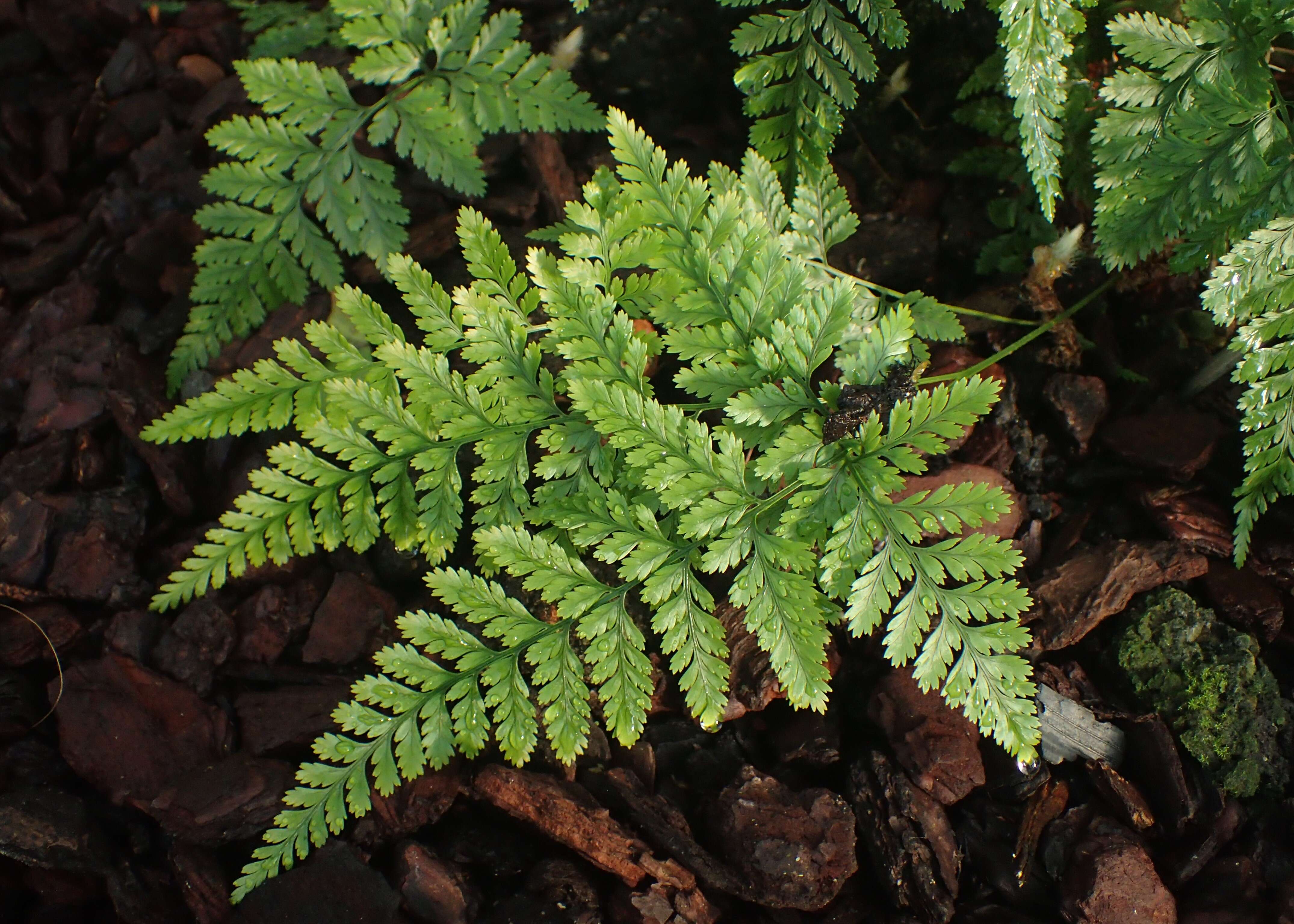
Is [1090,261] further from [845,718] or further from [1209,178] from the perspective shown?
[845,718]

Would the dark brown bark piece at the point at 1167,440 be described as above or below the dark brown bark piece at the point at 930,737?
above

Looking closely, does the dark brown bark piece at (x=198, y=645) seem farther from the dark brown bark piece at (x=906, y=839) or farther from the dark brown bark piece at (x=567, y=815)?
the dark brown bark piece at (x=906, y=839)

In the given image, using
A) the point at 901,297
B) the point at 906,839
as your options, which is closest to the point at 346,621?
the point at 906,839

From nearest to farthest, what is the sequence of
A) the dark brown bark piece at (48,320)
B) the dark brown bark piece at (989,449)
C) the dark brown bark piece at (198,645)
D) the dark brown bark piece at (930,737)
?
the dark brown bark piece at (930,737) < the dark brown bark piece at (198,645) < the dark brown bark piece at (989,449) < the dark brown bark piece at (48,320)

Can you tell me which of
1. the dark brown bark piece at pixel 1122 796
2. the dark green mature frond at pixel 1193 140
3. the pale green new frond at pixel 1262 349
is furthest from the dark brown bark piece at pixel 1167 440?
the dark brown bark piece at pixel 1122 796

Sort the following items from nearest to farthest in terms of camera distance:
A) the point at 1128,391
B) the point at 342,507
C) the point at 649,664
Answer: the point at 649,664, the point at 342,507, the point at 1128,391

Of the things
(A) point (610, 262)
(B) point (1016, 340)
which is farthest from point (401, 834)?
(B) point (1016, 340)
